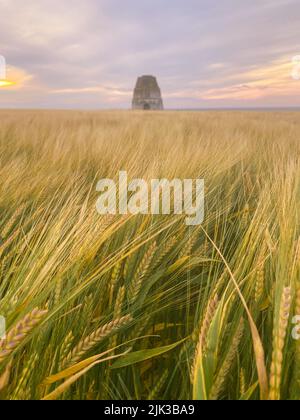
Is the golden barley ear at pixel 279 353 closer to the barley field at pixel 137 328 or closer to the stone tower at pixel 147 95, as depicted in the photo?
the barley field at pixel 137 328

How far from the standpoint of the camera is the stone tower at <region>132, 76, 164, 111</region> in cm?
3353

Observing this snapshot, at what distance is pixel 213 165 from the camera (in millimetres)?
1677

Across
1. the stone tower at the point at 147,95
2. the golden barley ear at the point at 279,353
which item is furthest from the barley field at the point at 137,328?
the stone tower at the point at 147,95

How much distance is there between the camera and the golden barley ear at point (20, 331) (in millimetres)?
369

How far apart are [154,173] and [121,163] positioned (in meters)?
0.56

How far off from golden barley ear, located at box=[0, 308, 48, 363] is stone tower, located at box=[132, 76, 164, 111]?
3437cm

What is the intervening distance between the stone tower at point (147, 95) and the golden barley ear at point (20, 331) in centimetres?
3437

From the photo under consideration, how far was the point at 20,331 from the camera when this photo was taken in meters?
0.38

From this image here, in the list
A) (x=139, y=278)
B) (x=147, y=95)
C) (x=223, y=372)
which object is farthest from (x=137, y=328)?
(x=147, y=95)

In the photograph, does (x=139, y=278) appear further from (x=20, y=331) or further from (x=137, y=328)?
(x=20, y=331)

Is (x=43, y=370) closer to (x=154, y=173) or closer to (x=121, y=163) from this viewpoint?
(x=154, y=173)

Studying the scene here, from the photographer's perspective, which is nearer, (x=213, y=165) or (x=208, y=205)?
(x=208, y=205)
